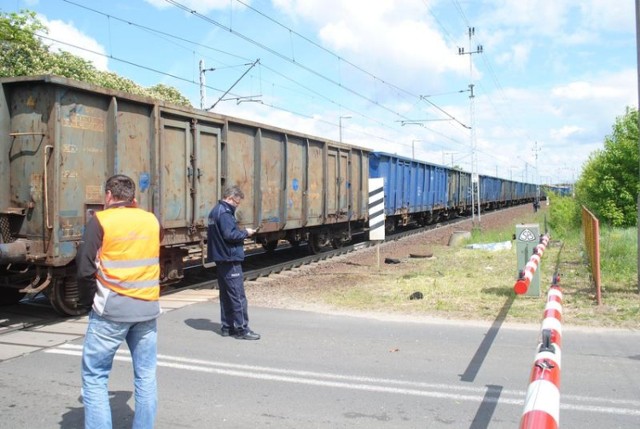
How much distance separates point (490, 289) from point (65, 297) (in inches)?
258

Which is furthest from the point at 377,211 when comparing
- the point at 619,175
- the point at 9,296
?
the point at 619,175

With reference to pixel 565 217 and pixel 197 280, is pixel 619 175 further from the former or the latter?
pixel 197 280

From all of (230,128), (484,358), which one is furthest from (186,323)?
(230,128)

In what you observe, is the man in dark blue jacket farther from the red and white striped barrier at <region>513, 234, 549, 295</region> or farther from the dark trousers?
the red and white striped barrier at <region>513, 234, 549, 295</region>

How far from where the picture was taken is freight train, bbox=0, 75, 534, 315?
7.34 meters

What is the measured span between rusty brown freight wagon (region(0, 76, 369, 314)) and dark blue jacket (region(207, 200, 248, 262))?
2105mm

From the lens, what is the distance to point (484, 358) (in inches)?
231

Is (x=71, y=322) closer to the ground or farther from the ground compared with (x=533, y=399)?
closer to the ground

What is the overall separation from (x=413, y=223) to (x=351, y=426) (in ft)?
81.9

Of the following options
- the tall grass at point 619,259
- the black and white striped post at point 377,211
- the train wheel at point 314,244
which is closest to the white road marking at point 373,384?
the tall grass at point 619,259

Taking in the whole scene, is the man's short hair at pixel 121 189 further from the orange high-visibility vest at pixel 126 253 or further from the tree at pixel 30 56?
the tree at pixel 30 56

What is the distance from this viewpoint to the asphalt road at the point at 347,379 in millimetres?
4391

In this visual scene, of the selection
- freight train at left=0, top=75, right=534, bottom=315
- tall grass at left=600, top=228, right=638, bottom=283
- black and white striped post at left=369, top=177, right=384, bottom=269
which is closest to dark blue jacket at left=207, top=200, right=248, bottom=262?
freight train at left=0, top=75, right=534, bottom=315

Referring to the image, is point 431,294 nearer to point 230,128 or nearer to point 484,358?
point 484,358
